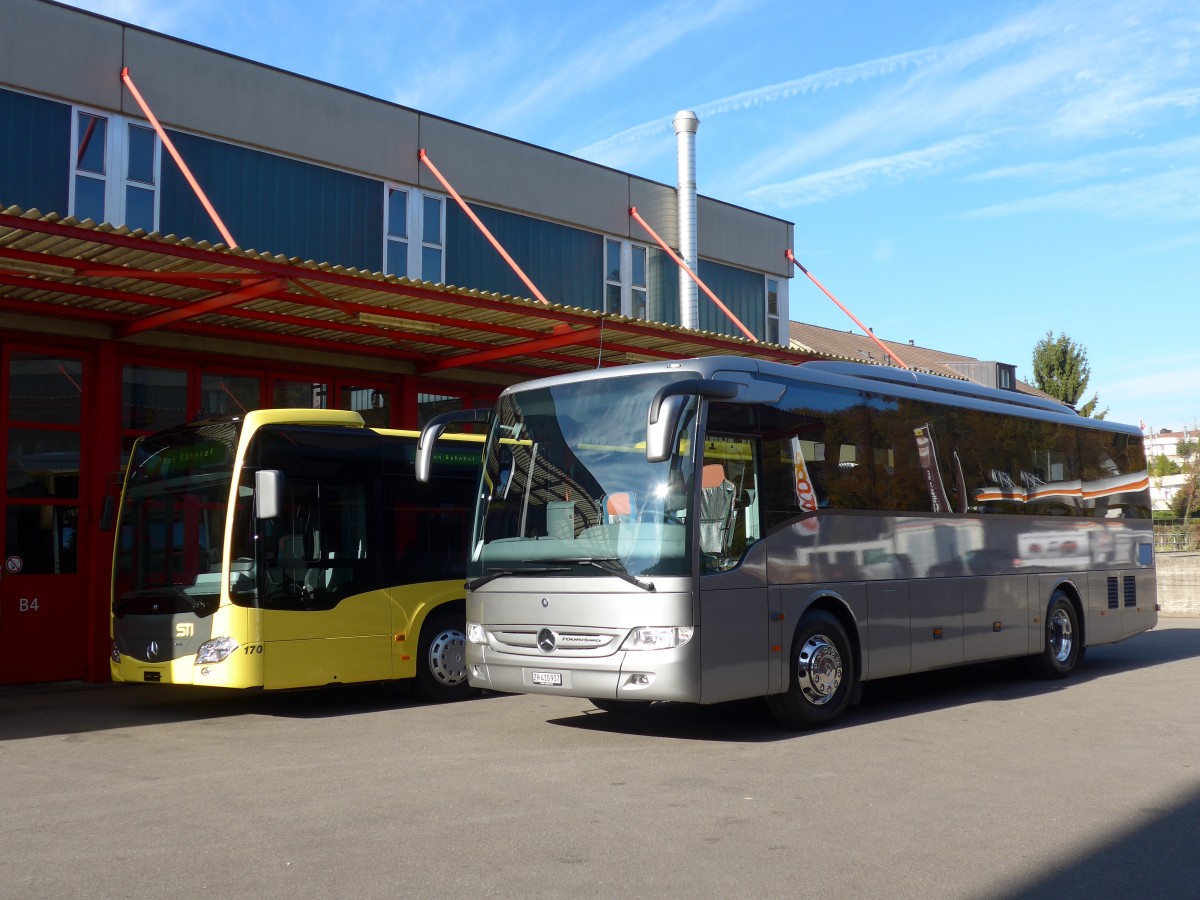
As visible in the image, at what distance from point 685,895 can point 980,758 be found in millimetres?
4052

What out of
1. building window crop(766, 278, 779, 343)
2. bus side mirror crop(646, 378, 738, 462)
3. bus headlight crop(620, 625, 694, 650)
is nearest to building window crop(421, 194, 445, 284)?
building window crop(766, 278, 779, 343)

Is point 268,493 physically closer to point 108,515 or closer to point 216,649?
point 216,649

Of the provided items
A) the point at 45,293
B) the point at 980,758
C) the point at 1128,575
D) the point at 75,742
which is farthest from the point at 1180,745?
the point at 45,293

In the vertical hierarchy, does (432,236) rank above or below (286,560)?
above

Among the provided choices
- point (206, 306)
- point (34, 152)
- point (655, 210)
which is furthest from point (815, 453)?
point (655, 210)

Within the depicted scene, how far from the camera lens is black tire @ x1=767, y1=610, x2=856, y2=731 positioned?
33.0 ft

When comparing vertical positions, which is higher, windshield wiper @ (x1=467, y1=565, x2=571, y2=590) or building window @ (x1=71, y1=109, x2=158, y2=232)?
building window @ (x1=71, y1=109, x2=158, y2=232)

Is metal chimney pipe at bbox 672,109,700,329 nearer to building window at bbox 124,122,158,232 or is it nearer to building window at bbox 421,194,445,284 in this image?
building window at bbox 421,194,445,284

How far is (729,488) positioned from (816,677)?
1923mm

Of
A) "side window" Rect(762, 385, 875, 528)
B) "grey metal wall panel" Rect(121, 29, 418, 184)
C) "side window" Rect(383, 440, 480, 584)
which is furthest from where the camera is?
"grey metal wall panel" Rect(121, 29, 418, 184)

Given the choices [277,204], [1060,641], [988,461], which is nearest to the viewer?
[988,461]

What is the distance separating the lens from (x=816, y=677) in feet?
33.6

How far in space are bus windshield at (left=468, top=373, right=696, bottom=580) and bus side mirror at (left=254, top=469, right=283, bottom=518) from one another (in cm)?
183

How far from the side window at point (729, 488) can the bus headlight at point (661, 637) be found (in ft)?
1.69
